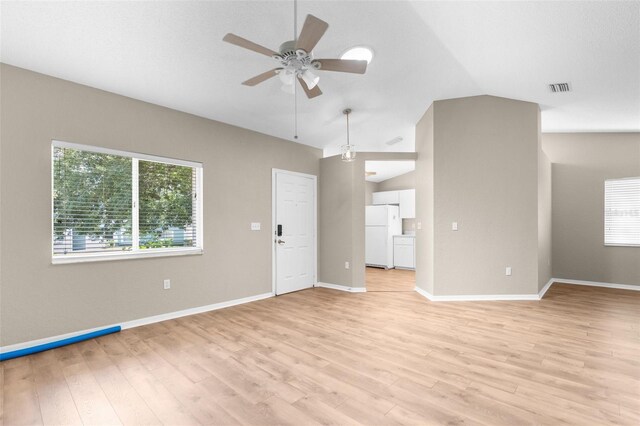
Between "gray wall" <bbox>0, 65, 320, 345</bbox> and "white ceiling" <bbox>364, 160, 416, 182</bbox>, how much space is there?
11.9ft

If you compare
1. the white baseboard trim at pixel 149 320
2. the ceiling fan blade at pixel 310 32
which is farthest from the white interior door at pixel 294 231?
the ceiling fan blade at pixel 310 32

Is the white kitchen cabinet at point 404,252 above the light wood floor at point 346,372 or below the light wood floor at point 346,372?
above

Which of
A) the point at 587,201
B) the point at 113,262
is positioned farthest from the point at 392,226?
the point at 113,262

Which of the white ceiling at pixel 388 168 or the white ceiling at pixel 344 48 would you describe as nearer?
the white ceiling at pixel 344 48

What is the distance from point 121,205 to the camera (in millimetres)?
3607

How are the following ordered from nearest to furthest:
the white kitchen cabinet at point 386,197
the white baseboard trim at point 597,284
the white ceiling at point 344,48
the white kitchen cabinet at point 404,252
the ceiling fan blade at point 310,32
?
1. the ceiling fan blade at point 310,32
2. the white ceiling at point 344,48
3. the white baseboard trim at point 597,284
4. the white kitchen cabinet at point 404,252
5. the white kitchen cabinet at point 386,197

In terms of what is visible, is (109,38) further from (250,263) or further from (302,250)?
(302,250)

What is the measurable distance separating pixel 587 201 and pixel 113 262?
7953 mm

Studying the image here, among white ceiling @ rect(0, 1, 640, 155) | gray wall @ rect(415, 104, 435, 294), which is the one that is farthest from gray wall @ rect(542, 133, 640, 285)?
gray wall @ rect(415, 104, 435, 294)

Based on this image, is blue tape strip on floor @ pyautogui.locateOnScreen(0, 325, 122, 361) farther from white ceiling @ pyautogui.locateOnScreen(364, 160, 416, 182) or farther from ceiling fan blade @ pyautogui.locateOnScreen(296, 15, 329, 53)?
white ceiling @ pyautogui.locateOnScreen(364, 160, 416, 182)

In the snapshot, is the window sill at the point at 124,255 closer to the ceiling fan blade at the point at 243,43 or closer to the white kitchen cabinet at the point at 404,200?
the ceiling fan blade at the point at 243,43

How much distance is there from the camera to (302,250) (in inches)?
221

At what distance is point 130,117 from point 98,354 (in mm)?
2644

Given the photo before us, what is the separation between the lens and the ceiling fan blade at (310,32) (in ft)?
5.64
